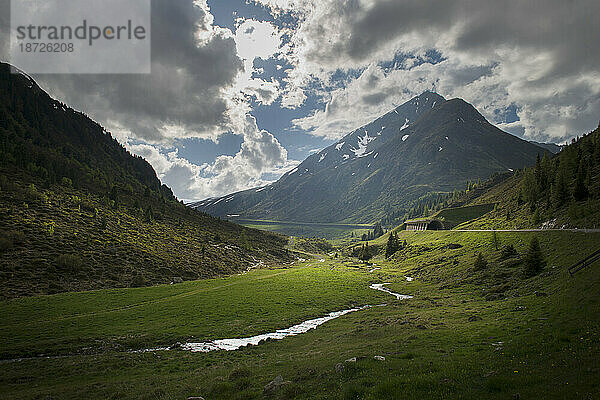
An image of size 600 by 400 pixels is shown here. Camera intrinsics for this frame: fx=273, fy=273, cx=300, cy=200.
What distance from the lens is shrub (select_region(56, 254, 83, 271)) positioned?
79.8 metres

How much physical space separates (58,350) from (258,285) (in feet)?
176

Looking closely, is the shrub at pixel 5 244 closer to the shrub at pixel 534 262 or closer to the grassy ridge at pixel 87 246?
the grassy ridge at pixel 87 246

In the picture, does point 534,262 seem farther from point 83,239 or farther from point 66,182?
point 66,182

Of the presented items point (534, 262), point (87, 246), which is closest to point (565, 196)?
point (534, 262)

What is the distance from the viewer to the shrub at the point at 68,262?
262ft

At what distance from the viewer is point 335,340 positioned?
36.5 metres

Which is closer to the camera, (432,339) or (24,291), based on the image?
(432,339)

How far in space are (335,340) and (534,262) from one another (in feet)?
134

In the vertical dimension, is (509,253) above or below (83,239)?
below

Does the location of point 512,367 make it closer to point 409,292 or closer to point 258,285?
point 409,292

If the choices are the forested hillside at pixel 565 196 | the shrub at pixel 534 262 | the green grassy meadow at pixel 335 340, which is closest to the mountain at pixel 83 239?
the green grassy meadow at pixel 335 340

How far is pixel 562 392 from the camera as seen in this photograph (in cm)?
1219

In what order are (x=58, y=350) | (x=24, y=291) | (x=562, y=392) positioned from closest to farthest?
(x=562, y=392) < (x=58, y=350) < (x=24, y=291)

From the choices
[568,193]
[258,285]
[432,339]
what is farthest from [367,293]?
[568,193]
